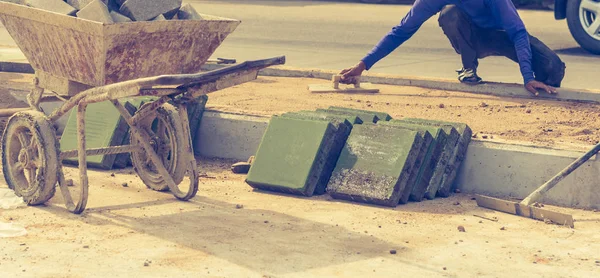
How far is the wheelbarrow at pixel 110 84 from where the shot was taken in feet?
21.9

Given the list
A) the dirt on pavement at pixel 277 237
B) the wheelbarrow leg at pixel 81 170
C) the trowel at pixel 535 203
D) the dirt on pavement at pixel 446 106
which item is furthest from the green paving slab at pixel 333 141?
the wheelbarrow leg at pixel 81 170

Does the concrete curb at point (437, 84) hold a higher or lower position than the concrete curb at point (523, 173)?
lower

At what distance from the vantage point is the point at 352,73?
9531 mm

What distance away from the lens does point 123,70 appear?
6977 millimetres

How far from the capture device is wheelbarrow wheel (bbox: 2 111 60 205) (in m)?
6.93

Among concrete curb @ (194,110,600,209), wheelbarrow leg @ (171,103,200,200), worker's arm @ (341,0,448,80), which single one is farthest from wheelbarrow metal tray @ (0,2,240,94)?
worker's arm @ (341,0,448,80)

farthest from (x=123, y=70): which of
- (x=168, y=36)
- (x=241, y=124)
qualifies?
(x=241, y=124)

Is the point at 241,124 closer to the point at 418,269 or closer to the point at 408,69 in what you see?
the point at 418,269

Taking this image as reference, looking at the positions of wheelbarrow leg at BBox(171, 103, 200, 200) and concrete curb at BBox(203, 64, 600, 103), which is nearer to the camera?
wheelbarrow leg at BBox(171, 103, 200, 200)

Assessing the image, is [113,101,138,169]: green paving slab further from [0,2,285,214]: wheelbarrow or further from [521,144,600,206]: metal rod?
[521,144,600,206]: metal rod

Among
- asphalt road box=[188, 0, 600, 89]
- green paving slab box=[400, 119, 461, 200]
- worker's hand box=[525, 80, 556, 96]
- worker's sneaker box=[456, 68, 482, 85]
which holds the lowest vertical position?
asphalt road box=[188, 0, 600, 89]

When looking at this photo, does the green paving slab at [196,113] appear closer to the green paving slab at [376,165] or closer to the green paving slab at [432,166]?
the green paving slab at [376,165]

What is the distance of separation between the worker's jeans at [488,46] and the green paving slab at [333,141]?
253 centimetres

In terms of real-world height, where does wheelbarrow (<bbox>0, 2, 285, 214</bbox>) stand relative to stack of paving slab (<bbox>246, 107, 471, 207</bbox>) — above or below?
above
